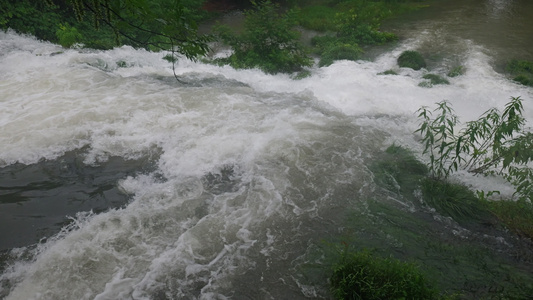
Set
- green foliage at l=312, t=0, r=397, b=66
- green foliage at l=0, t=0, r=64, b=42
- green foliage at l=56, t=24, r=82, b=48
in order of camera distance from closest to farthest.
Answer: green foliage at l=56, t=24, r=82, b=48, green foliage at l=0, t=0, r=64, b=42, green foliage at l=312, t=0, r=397, b=66

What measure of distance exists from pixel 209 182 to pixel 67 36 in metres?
9.57

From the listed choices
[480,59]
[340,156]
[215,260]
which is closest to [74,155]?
[215,260]

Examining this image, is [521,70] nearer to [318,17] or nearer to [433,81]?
[433,81]

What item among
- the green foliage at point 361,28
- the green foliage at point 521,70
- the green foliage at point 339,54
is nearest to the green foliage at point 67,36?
the green foliage at point 339,54

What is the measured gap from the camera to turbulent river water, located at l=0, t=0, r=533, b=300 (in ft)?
14.3

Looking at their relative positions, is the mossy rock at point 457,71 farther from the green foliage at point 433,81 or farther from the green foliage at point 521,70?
the green foliage at point 521,70

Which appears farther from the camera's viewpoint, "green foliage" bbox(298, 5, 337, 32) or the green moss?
"green foliage" bbox(298, 5, 337, 32)

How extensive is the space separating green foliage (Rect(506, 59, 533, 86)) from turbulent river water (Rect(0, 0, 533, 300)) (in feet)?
1.29

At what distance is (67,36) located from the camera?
11.7 m

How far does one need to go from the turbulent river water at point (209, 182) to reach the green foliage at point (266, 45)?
0.93 meters

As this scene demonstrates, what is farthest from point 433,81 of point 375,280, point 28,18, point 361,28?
point 28,18

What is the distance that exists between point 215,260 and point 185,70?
26.8 ft

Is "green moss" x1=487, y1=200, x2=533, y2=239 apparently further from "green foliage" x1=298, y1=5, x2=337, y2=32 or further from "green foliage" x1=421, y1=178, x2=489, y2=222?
"green foliage" x1=298, y1=5, x2=337, y2=32

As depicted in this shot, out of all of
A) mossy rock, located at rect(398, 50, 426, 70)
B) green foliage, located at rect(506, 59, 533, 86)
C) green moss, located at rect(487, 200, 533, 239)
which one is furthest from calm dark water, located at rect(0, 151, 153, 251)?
green foliage, located at rect(506, 59, 533, 86)
